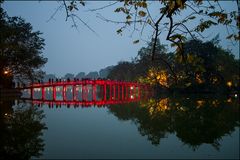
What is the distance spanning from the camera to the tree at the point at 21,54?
22217mm

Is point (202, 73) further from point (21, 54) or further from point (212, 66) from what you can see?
point (21, 54)

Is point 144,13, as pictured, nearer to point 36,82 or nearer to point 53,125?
point 53,125

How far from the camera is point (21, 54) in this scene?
2283cm

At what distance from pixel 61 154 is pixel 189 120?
6.35 m

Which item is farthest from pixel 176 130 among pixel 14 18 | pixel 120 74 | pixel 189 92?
pixel 120 74

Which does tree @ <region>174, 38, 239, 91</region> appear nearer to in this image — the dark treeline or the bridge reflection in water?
the dark treeline

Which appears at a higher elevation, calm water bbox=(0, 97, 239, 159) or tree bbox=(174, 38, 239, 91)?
tree bbox=(174, 38, 239, 91)

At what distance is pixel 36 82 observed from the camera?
1075 inches

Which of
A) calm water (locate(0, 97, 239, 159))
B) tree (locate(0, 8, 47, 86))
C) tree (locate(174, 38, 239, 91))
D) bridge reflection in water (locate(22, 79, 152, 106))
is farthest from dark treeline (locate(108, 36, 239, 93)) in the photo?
calm water (locate(0, 97, 239, 159))

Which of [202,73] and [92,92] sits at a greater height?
[202,73]

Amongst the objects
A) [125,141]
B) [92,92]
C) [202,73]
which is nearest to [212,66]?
[202,73]

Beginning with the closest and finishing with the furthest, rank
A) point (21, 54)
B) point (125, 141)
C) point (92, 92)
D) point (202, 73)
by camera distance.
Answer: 1. point (125, 141)
2. point (21, 54)
3. point (202, 73)
4. point (92, 92)

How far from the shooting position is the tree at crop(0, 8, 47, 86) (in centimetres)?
2222

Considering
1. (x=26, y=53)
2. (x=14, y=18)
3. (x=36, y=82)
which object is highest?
(x=14, y=18)
